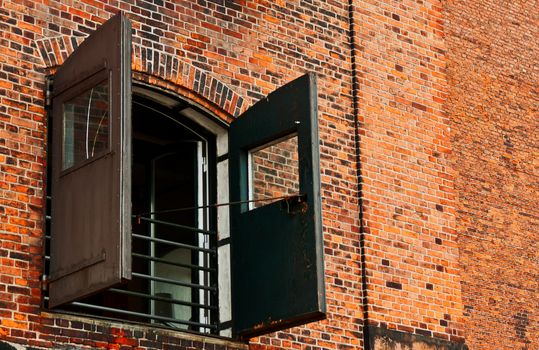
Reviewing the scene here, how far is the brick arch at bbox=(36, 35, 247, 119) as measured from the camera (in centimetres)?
977

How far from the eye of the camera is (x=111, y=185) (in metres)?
8.72

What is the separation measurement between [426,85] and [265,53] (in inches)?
76.8

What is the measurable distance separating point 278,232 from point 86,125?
5.87ft

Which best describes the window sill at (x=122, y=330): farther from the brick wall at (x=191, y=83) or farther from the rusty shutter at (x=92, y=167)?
the rusty shutter at (x=92, y=167)

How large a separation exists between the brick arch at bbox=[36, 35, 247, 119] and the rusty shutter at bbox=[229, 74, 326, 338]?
0.32 metres

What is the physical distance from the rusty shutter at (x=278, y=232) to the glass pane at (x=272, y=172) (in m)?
0.13

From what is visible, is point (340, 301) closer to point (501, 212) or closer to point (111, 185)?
point (111, 185)

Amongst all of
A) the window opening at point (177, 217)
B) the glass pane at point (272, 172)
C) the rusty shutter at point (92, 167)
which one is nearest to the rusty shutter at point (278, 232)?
the glass pane at point (272, 172)

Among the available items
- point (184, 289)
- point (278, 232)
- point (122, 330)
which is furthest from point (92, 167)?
point (184, 289)

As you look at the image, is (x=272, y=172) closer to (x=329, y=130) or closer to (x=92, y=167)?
(x=329, y=130)

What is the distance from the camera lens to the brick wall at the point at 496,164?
15.1m

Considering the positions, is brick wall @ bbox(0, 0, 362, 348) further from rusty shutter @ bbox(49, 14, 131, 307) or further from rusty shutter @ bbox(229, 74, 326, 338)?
rusty shutter @ bbox(229, 74, 326, 338)

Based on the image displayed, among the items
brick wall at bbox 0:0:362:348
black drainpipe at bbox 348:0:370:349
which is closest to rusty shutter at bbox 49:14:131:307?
brick wall at bbox 0:0:362:348

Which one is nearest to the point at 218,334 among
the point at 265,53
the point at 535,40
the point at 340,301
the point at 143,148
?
the point at 340,301
